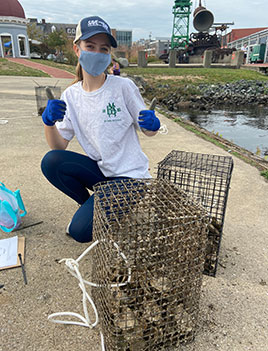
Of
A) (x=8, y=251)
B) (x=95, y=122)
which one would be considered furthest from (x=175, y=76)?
(x=8, y=251)

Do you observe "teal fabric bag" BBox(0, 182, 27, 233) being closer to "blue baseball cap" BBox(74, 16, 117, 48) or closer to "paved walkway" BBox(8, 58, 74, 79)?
"blue baseball cap" BBox(74, 16, 117, 48)

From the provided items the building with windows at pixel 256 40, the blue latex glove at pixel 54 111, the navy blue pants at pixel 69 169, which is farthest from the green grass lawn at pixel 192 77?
the building with windows at pixel 256 40

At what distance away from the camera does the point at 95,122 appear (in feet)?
6.88

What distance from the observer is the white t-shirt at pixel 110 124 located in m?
2.10

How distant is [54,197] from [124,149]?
4.20 feet

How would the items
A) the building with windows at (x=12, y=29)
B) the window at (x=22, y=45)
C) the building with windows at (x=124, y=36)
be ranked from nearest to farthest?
1. the building with windows at (x=12, y=29)
2. the window at (x=22, y=45)
3. the building with windows at (x=124, y=36)

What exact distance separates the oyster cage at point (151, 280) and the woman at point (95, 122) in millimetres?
593

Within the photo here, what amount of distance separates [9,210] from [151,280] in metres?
1.44

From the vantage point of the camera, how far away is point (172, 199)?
168 cm

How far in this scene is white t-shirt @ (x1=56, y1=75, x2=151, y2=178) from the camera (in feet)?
6.89

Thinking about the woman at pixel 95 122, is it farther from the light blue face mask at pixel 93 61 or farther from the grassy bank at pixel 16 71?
the grassy bank at pixel 16 71

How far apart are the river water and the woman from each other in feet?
16.5

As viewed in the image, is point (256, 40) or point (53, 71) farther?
point (256, 40)

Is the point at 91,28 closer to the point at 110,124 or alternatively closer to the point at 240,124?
the point at 110,124
